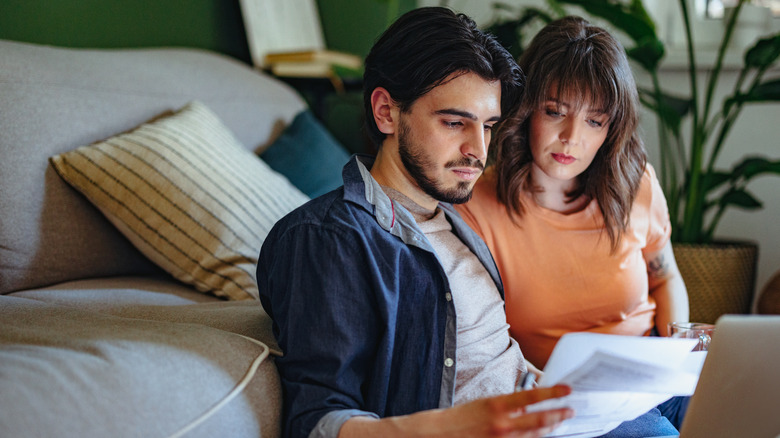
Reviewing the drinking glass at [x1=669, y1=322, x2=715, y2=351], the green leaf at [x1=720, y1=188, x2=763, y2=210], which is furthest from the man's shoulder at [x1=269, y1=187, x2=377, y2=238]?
the green leaf at [x1=720, y1=188, x2=763, y2=210]

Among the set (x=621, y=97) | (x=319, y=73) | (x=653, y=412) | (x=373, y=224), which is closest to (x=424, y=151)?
(x=373, y=224)

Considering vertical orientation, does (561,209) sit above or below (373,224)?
below

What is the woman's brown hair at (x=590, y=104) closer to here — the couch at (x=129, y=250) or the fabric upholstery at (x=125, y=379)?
the couch at (x=129, y=250)

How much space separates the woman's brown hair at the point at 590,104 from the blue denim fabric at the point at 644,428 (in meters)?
0.35

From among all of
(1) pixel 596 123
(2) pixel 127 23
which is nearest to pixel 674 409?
(1) pixel 596 123

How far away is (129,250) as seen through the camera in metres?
1.34

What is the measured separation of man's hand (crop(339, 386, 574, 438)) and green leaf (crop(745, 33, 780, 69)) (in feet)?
4.84

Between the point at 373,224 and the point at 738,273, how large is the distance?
5.04ft

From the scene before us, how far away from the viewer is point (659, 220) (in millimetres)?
1354

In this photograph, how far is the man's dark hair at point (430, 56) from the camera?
3.12ft

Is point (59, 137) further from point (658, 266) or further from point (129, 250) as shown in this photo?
point (658, 266)

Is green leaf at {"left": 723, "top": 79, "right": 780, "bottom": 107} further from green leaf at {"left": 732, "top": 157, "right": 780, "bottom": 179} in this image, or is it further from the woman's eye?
the woman's eye

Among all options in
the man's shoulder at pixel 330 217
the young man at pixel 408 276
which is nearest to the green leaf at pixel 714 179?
the young man at pixel 408 276

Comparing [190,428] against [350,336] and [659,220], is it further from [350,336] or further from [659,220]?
[659,220]
